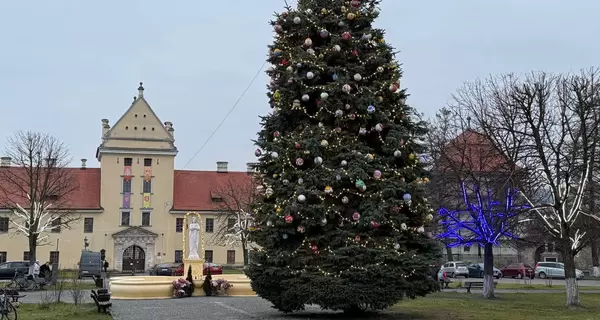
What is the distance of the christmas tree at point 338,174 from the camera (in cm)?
1577

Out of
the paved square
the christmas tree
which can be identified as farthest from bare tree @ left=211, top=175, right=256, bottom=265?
the christmas tree

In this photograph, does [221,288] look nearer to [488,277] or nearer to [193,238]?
[193,238]

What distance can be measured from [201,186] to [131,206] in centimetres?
837

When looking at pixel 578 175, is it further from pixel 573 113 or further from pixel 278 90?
pixel 278 90

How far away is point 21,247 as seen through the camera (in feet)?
207

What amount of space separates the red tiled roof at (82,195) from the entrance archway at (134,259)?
5.43 m

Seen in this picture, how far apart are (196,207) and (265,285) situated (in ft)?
174

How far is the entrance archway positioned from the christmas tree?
49.4 metres

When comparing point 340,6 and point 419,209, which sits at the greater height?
point 340,6

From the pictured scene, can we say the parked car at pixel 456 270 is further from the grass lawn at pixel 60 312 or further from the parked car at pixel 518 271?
the grass lawn at pixel 60 312

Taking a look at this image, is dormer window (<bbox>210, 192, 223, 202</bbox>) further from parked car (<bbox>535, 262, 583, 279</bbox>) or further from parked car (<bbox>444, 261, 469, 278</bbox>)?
parked car (<bbox>535, 262, 583, 279</bbox>)

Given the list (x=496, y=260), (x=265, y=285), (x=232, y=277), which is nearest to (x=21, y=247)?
(x=232, y=277)

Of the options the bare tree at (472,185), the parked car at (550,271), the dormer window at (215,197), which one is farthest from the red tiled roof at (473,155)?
the dormer window at (215,197)

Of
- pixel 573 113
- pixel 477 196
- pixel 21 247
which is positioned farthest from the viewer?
pixel 21 247
